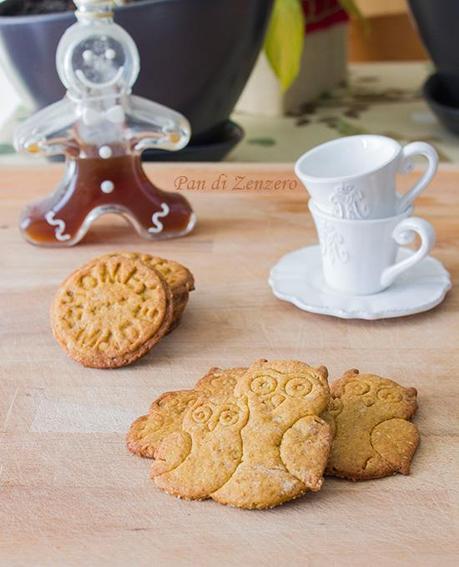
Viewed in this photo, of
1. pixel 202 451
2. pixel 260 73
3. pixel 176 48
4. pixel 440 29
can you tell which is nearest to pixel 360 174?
pixel 202 451

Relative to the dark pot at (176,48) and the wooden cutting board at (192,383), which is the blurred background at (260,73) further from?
the wooden cutting board at (192,383)

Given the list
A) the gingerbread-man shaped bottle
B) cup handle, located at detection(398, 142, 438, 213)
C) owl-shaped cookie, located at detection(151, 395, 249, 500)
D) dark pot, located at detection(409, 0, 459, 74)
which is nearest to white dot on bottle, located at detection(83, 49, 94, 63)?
the gingerbread-man shaped bottle

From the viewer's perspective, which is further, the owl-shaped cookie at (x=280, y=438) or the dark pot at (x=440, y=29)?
the dark pot at (x=440, y=29)

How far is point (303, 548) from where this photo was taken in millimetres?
646

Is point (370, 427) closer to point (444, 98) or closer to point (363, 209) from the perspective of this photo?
point (363, 209)

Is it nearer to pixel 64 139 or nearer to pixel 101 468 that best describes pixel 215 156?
pixel 64 139

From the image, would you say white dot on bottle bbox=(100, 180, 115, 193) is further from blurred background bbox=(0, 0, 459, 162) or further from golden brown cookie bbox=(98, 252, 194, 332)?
blurred background bbox=(0, 0, 459, 162)

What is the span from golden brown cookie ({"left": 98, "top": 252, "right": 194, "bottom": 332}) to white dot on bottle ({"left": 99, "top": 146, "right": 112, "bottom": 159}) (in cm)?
18

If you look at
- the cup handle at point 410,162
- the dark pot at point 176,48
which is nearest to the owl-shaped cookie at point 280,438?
the cup handle at point 410,162

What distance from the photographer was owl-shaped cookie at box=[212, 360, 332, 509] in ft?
2.22

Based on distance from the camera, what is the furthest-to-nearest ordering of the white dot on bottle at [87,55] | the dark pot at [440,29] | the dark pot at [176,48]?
the dark pot at [440,29] < the dark pot at [176,48] < the white dot on bottle at [87,55]

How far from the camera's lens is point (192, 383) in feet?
2.76

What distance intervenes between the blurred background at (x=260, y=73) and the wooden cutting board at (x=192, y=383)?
0.70 feet

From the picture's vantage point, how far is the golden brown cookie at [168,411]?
0.74 m
